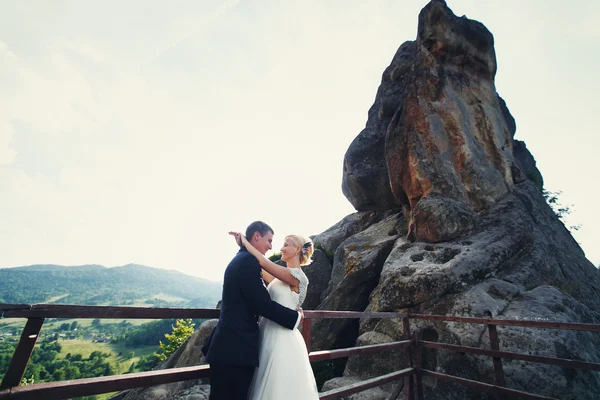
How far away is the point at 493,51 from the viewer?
1756 centimetres

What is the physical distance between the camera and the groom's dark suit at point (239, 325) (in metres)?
2.77

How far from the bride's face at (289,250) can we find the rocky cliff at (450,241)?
5.63m

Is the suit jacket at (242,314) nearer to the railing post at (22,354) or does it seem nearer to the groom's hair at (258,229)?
the groom's hair at (258,229)

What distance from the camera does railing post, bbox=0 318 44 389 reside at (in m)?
2.20

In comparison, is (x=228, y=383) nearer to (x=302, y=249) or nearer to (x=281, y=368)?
(x=281, y=368)

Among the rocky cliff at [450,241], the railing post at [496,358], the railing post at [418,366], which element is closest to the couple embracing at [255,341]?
the railing post at [418,366]

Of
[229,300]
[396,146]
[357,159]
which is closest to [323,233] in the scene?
[357,159]

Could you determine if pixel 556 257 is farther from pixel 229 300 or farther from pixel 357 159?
pixel 229 300

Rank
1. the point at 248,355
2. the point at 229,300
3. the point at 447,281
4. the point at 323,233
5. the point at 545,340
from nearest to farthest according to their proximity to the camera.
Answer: the point at 248,355 < the point at 229,300 < the point at 545,340 < the point at 447,281 < the point at 323,233

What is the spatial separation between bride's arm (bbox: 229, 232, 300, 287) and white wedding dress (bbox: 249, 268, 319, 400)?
0.82 ft

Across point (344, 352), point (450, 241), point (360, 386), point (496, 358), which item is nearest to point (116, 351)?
point (450, 241)

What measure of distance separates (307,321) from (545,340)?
6601 mm

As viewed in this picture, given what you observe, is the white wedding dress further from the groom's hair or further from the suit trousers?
the groom's hair

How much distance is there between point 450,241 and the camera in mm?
11602
